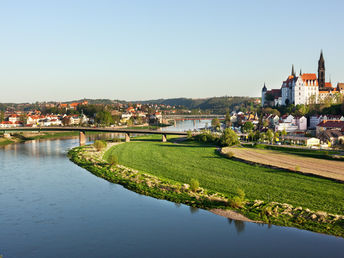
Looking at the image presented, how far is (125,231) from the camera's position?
25.0 meters

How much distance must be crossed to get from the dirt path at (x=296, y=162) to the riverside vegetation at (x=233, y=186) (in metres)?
1.84

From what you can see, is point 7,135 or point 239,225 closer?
point 239,225

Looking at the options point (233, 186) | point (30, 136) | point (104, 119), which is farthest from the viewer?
point (104, 119)

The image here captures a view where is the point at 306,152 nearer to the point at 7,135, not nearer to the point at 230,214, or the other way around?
the point at 230,214

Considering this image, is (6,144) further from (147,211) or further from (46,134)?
(147,211)

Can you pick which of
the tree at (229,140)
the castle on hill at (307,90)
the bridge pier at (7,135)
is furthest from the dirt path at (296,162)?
the bridge pier at (7,135)

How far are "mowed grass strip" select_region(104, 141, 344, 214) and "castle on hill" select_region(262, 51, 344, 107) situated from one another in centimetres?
4829

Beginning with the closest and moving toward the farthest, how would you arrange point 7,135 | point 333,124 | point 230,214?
point 230,214, point 333,124, point 7,135

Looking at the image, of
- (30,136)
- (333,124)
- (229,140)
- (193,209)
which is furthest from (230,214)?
(30,136)

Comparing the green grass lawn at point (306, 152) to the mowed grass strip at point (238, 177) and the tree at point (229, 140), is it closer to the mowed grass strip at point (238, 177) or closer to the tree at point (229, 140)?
the tree at point (229, 140)

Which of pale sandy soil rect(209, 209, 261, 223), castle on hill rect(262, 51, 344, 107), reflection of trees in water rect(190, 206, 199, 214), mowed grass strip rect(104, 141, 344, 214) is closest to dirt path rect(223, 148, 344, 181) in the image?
mowed grass strip rect(104, 141, 344, 214)

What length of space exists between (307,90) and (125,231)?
8339cm

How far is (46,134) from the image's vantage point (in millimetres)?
99688

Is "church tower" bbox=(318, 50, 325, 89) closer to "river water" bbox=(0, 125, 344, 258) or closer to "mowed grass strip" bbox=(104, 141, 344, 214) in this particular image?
"mowed grass strip" bbox=(104, 141, 344, 214)
